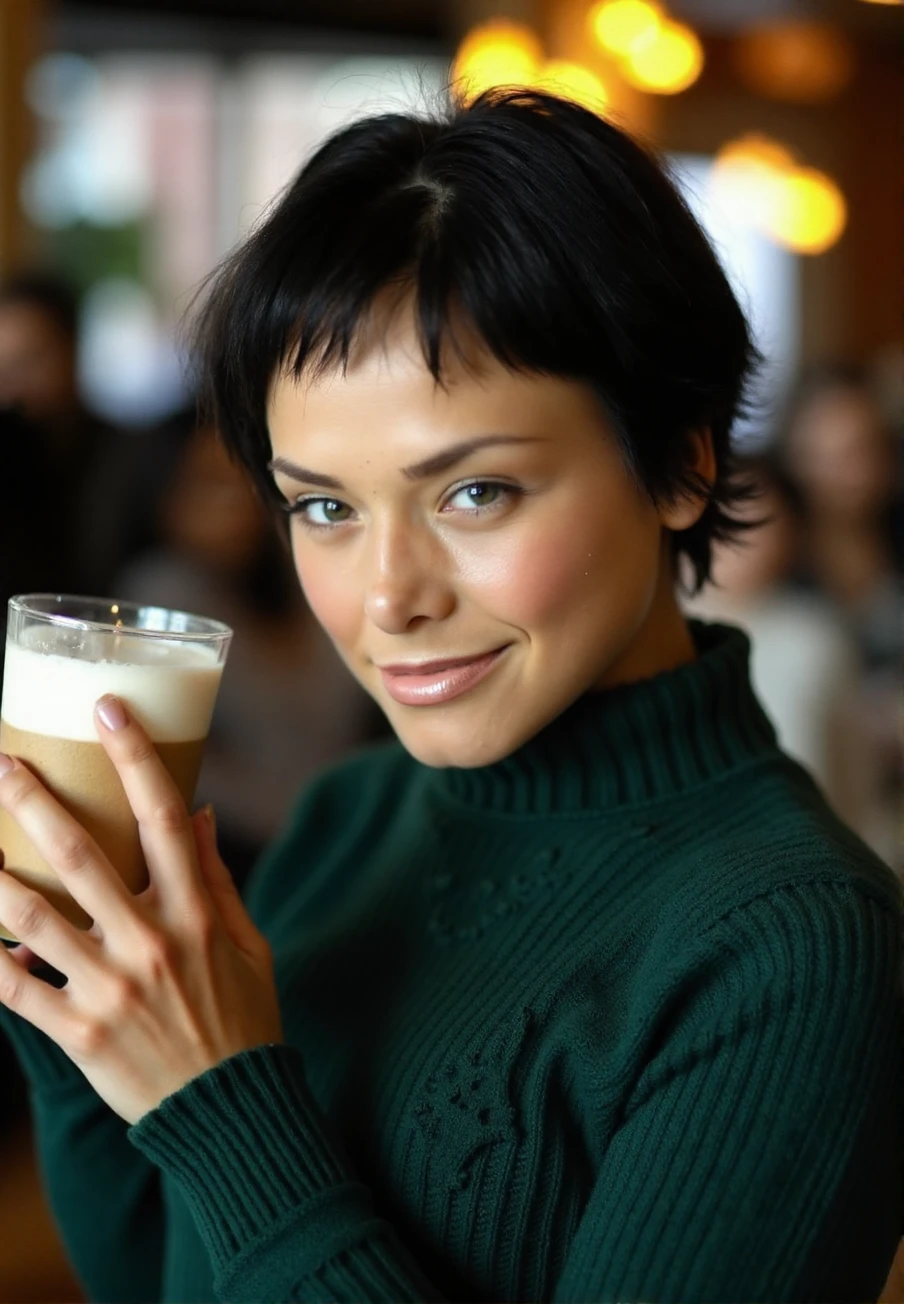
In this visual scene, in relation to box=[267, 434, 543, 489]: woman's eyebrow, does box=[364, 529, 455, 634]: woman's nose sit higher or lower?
lower

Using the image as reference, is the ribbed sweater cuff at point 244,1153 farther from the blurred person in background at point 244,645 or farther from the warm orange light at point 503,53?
the warm orange light at point 503,53

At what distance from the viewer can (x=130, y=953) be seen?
1.01 meters

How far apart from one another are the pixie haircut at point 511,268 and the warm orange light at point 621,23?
162 inches

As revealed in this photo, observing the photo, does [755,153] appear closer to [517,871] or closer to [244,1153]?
[517,871]

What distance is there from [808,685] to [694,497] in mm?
2108

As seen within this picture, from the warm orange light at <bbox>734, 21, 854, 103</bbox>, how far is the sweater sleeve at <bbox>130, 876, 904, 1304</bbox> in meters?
6.91

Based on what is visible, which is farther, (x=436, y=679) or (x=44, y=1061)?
(x=44, y=1061)

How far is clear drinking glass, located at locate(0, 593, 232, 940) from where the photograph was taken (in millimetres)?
1071

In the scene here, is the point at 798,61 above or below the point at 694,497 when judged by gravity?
above

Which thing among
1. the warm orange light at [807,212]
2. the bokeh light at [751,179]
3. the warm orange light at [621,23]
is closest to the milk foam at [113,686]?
the warm orange light at [621,23]

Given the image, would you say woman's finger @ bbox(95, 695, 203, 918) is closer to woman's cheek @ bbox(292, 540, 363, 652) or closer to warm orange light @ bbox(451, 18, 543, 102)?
woman's cheek @ bbox(292, 540, 363, 652)

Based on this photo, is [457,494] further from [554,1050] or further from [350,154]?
[554,1050]

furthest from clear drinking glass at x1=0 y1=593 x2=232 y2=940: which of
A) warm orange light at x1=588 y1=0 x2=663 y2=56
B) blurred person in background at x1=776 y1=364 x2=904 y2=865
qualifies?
warm orange light at x1=588 y1=0 x2=663 y2=56

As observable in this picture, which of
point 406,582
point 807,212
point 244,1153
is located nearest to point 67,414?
point 406,582
